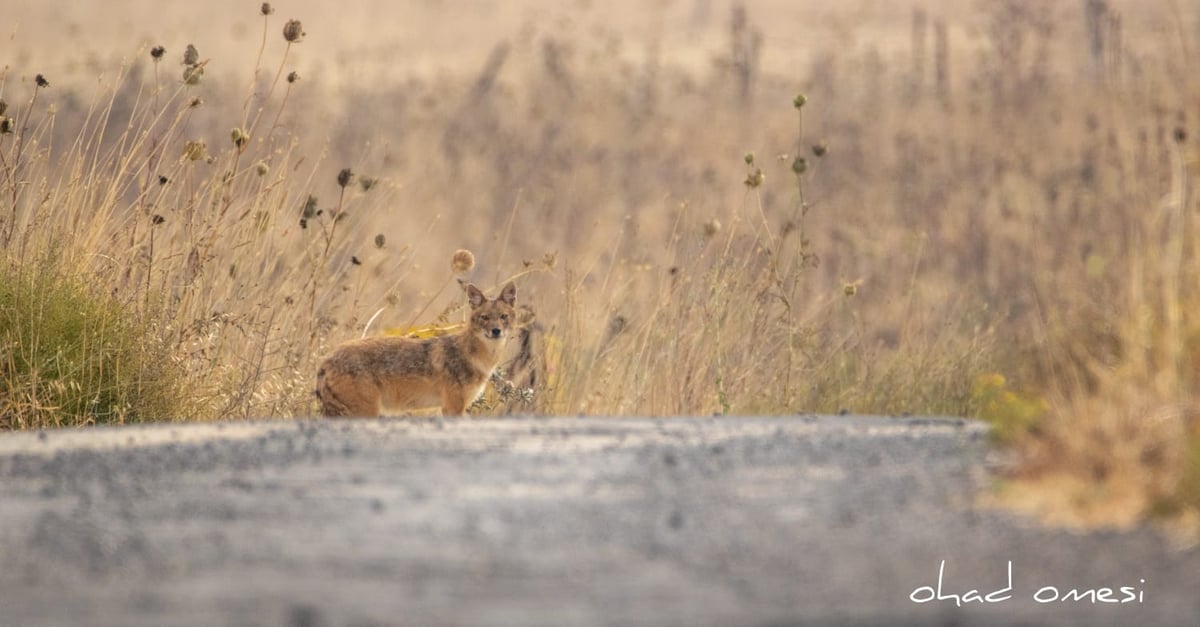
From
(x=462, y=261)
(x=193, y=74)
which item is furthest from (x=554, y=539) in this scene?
(x=462, y=261)

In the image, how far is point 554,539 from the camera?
17.2 ft

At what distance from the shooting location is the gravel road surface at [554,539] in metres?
4.61

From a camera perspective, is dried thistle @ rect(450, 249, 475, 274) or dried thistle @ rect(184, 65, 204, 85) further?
dried thistle @ rect(450, 249, 475, 274)

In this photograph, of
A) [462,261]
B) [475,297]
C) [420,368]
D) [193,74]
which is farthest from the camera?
[462,261]

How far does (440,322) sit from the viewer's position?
11.0 meters

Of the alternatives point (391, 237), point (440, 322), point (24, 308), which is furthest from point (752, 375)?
point (391, 237)

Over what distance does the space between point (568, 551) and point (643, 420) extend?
118 inches

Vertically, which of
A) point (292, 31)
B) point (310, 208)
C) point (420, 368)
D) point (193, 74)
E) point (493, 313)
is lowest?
point (420, 368)

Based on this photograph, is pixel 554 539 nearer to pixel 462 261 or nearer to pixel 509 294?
pixel 509 294

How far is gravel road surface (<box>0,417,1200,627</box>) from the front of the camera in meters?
4.61

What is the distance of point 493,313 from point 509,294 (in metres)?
0.26

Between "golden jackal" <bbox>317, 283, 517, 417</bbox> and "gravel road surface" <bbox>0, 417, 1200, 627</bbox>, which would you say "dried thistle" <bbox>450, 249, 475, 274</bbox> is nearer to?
"golden jackal" <bbox>317, 283, 517, 417</bbox>

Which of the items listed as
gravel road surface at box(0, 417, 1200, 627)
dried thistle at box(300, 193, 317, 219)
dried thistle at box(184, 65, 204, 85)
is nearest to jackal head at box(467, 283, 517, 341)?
dried thistle at box(300, 193, 317, 219)

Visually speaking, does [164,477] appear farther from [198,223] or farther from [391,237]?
[391,237]
